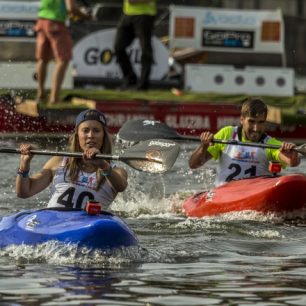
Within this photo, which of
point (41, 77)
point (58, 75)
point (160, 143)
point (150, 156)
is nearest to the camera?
point (150, 156)

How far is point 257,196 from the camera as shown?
13.9m

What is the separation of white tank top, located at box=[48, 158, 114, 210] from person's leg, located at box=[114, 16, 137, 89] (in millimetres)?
11071

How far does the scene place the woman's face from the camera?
11531 mm

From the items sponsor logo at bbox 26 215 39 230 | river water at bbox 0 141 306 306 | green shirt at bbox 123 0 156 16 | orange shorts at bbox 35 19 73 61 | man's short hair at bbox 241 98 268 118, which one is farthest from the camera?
green shirt at bbox 123 0 156 16

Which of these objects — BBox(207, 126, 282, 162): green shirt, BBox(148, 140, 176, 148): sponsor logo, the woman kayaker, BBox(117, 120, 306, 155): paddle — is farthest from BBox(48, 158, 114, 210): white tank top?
BBox(207, 126, 282, 162): green shirt

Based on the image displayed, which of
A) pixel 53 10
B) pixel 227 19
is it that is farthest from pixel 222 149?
pixel 227 19

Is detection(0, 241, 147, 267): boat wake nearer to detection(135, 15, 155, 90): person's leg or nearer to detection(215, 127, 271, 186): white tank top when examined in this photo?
detection(215, 127, 271, 186): white tank top

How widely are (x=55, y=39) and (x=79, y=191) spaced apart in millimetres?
9897

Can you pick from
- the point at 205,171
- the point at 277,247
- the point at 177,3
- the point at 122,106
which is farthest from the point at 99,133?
the point at 177,3

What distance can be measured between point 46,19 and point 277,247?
1009 centimetres

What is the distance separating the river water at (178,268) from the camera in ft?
31.6

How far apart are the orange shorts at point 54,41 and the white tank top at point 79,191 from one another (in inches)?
376

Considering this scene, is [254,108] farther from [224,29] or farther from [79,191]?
[224,29]

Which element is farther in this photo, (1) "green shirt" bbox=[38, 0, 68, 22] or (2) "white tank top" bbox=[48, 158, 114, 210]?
(1) "green shirt" bbox=[38, 0, 68, 22]
